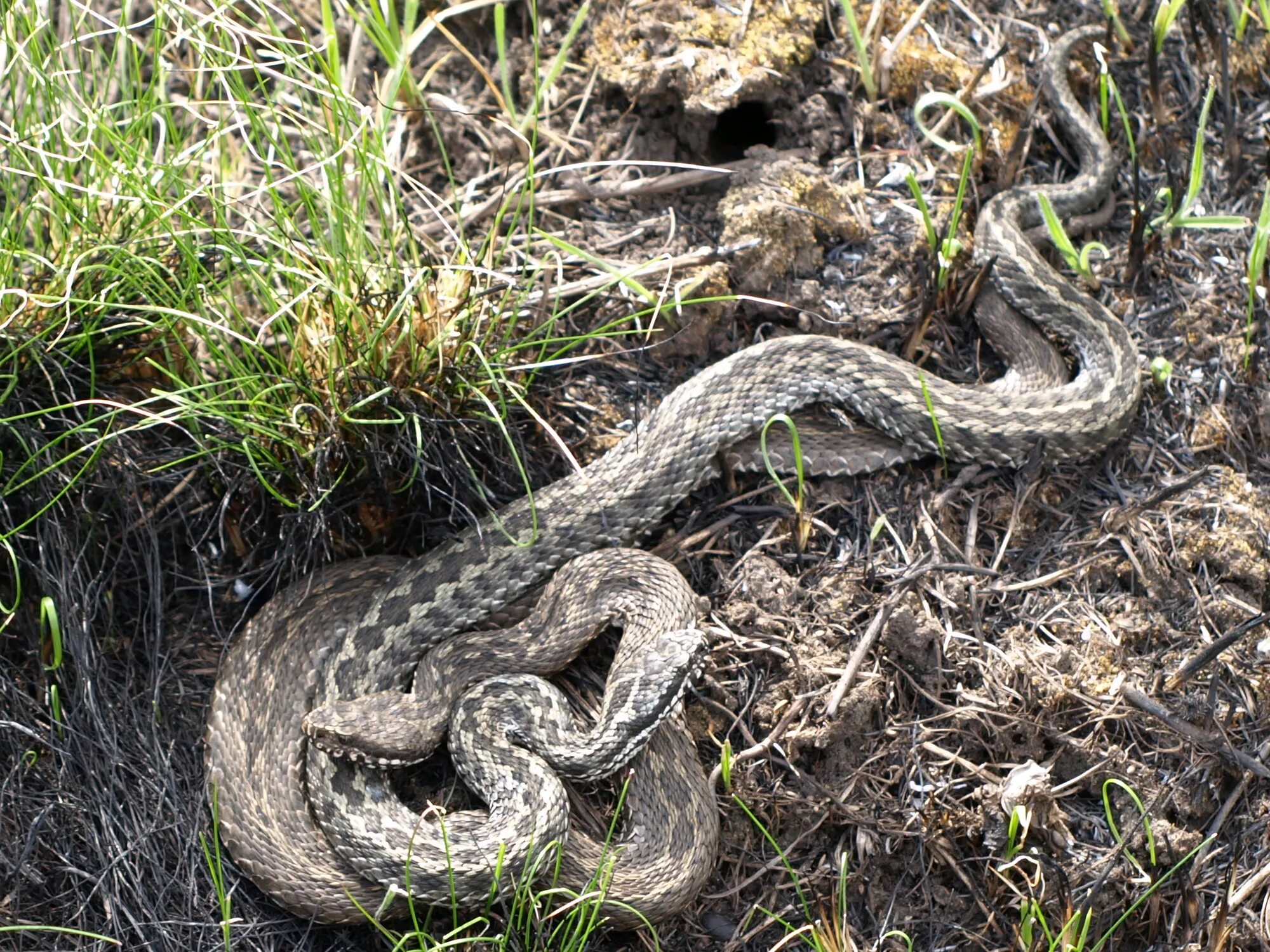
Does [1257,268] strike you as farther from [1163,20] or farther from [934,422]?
[934,422]

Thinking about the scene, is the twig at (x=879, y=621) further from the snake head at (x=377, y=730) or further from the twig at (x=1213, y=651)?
the snake head at (x=377, y=730)

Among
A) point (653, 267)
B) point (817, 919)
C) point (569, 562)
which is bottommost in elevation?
point (817, 919)

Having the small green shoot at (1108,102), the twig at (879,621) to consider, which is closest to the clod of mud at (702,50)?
the small green shoot at (1108,102)

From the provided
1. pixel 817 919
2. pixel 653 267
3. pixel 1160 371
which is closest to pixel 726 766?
pixel 817 919

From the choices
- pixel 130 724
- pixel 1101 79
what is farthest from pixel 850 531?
pixel 130 724

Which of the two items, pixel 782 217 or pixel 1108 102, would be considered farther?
pixel 1108 102

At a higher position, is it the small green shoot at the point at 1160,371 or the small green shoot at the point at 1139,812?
the small green shoot at the point at 1160,371

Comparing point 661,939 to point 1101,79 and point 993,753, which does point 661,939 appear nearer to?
point 993,753
